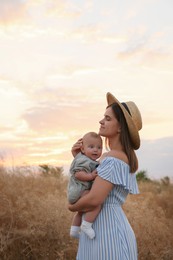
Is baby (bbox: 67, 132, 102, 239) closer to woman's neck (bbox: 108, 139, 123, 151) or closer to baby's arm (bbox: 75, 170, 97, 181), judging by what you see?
baby's arm (bbox: 75, 170, 97, 181)

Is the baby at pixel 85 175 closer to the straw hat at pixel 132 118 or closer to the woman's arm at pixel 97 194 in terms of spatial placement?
the woman's arm at pixel 97 194

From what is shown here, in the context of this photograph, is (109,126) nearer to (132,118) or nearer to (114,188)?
(132,118)

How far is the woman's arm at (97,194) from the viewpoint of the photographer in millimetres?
3102

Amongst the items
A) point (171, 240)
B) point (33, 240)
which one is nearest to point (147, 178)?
point (171, 240)

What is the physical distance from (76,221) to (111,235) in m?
0.43

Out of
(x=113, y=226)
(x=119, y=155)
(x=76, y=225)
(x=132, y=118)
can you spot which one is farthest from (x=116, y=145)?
(x=76, y=225)

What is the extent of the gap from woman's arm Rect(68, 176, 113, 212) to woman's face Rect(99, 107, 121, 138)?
1.28 ft

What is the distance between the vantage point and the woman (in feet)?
10.3

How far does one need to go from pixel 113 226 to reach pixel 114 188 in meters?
0.29

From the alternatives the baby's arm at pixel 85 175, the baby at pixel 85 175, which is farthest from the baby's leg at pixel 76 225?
the baby's arm at pixel 85 175

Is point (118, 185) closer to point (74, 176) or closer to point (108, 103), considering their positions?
point (74, 176)

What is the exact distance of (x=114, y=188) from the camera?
3262 millimetres

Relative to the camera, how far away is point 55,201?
788 cm

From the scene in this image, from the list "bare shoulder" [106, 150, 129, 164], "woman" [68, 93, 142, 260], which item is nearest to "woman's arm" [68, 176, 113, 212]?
"woman" [68, 93, 142, 260]
